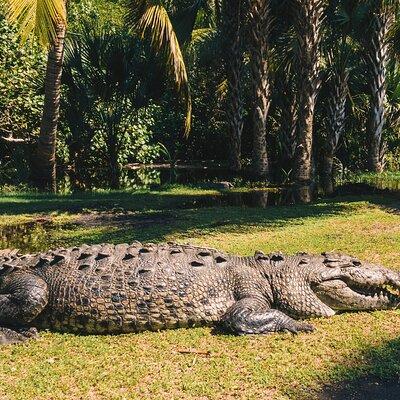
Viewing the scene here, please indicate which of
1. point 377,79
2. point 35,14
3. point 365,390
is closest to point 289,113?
point 377,79

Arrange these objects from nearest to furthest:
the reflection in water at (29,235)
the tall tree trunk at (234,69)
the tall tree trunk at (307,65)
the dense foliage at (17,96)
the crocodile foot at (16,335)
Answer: the crocodile foot at (16,335) → the reflection in water at (29,235) → the tall tree trunk at (307,65) → the dense foliage at (17,96) → the tall tree trunk at (234,69)

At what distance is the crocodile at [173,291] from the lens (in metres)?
4.48

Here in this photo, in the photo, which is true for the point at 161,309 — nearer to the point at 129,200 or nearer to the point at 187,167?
the point at 129,200

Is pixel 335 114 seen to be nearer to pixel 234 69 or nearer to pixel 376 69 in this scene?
pixel 376 69

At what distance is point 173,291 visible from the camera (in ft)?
14.8

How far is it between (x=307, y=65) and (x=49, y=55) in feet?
18.3

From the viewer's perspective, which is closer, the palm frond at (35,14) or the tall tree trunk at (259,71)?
the palm frond at (35,14)

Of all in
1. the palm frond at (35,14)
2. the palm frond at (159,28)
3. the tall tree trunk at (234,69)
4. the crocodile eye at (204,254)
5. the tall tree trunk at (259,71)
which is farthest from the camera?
the tall tree trunk at (234,69)

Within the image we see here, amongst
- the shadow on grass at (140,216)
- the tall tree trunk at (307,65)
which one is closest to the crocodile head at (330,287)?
the shadow on grass at (140,216)

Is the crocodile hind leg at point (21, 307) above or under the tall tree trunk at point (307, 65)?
under

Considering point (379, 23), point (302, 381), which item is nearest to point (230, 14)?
point (379, 23)

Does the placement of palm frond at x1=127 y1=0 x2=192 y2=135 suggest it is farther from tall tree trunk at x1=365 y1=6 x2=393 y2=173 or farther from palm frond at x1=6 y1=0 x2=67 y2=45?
tall tree trunk at x1=365 y1=6 x2=393 y2=173

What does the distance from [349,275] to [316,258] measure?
359mm

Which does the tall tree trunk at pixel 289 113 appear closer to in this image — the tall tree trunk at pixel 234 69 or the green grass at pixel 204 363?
the tall tree trunk at pixel 234 69
